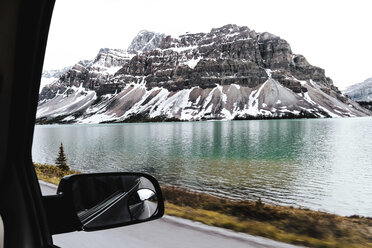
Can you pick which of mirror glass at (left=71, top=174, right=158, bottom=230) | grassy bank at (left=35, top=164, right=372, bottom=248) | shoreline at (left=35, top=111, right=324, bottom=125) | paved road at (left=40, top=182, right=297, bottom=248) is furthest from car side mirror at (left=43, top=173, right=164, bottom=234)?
shoreline at (left=35, top=111, right=324, bottom=125)

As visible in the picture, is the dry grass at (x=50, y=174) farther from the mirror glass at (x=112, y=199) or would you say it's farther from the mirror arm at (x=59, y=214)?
the mirror arm at (x=59, y=214)

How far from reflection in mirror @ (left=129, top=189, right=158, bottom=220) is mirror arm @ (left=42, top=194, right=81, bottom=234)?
1.15 ft

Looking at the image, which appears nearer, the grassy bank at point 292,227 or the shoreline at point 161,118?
the grassy bank at point 292,227

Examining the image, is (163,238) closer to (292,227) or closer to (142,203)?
(142,203)

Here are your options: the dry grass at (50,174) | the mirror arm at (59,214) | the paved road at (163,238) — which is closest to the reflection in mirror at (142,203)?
the mirror arm at (59,214)

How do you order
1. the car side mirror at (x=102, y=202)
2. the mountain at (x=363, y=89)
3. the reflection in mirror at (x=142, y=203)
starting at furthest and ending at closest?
the mountain at (x=363, y=89) → the reflection in mirror at (x=142, y=203) → the car side mirror at (x=102, y=202)

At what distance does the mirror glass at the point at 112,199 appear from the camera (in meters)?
1.55

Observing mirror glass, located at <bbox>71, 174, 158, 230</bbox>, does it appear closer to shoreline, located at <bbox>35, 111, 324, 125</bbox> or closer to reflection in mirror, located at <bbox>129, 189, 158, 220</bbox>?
reflection in mirror, located at <bbox>129, 189, 158, 220</bbox>

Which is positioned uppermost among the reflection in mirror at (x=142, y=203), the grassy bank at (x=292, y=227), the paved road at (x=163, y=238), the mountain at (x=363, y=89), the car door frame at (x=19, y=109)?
the mountain at (x=363, y=89)

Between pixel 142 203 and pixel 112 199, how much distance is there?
18 cm

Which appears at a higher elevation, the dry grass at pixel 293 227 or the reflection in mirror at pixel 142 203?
the reflection in mirror at pixel 142 203

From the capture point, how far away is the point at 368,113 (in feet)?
581

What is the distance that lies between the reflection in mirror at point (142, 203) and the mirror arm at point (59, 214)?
1.15 ft

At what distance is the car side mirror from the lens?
1418mm
